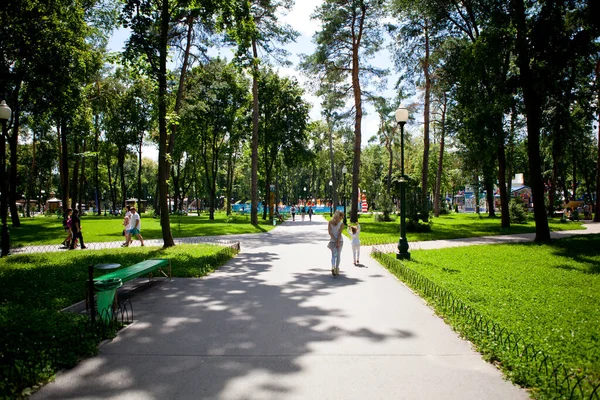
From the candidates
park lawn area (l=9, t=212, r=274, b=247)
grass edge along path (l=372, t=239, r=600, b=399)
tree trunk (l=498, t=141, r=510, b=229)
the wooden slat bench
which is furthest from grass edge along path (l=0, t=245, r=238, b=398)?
tree trunk (l=498, t=141, r=510, b=229)

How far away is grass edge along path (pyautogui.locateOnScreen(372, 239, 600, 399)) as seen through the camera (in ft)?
11.2

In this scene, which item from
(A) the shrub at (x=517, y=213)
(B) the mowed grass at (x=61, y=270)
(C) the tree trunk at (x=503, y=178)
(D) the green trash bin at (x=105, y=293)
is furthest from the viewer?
(A) the shrub at (x=517, y=213)

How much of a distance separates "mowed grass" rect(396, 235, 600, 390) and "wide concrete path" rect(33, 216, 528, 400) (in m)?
0.82

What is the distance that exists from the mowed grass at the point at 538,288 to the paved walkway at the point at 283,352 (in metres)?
0.87

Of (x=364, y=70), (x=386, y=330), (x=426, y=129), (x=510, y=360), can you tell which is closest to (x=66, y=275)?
(x=386, y=330)

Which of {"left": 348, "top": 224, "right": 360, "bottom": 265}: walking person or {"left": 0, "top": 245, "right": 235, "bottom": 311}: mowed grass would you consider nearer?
{"left": 0, "top": 245, "right": 235, "bottom": 311}: mowed grass

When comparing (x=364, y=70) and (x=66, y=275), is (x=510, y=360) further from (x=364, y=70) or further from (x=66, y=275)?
(x=364, y=70)

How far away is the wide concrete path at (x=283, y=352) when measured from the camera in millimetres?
3602

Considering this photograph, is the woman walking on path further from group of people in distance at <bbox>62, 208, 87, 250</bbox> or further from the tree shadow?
group of people in distance at <bbox>62, 208, 87, 250</bbox>

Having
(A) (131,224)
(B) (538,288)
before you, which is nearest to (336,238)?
(B) (538,288)

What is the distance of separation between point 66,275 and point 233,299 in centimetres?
482

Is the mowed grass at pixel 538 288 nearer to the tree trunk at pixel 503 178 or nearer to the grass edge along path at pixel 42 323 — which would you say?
the grass edge along path at pixel 42 323

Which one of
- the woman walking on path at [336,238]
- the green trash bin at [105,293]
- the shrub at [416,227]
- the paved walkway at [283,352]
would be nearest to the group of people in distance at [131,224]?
the paved walkway at [283,352]

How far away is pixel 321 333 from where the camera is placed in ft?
17.0
